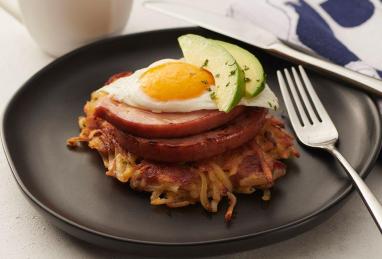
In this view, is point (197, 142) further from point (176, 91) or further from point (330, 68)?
point (330, 68)

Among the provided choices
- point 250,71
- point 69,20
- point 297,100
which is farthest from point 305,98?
point 69,20

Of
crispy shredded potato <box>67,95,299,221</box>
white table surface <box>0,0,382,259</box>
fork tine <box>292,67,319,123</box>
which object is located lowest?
white table surface <box>0,0,382,259</box>

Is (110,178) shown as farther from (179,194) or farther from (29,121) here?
(29,121)

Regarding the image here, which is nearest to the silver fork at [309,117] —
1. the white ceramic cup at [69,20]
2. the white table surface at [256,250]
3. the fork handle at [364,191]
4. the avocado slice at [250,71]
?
the fork handle at [364,191]

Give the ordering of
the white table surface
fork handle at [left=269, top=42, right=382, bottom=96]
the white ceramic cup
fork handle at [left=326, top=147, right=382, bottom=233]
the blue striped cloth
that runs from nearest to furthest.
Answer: fork handle at [left=326, top=147, right=382, bottom=233] → the white table surface → fork handle at [left=269, top=42, right=382, bottom=96] → the blue striped cloth → the white ceramic cup

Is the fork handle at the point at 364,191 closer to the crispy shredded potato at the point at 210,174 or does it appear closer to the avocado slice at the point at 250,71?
the crispy shredded potato at the point at 210,174

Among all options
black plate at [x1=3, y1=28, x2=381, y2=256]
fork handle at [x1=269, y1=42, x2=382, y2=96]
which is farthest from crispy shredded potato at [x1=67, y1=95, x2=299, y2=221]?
fork handle at [x1=269, y1=42, x2=382, y2=96]

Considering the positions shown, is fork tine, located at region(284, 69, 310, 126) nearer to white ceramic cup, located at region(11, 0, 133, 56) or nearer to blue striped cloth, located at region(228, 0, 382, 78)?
blue striped cloth, located at region(228, 0, 382, 78)

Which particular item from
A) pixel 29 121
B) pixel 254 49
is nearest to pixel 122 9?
pixel 254 49
